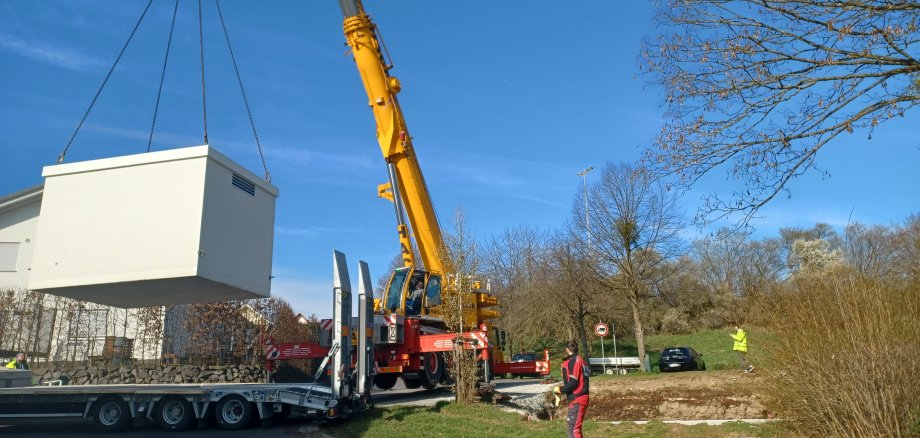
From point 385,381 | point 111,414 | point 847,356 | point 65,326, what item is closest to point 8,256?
point 65,326

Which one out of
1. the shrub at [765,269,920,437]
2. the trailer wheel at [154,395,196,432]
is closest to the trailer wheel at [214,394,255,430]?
the trailer wheel at [154,395,196,432]

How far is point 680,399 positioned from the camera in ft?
47.9

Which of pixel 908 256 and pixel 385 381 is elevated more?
pixel 908 256

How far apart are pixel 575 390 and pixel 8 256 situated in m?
22.8

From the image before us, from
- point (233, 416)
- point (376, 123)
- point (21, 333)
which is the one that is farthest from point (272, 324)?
point (233, 416)

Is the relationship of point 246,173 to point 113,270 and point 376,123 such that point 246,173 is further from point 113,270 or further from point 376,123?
point 376,123

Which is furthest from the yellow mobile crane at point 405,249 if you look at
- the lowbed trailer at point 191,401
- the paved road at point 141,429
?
the lowbed trailer at point 191,401

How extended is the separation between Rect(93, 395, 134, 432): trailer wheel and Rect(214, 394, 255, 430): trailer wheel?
1749 mm

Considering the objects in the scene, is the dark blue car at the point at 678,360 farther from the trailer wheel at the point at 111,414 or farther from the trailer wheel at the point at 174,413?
the trailer wheel at the point at 111,414

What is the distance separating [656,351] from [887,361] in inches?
1308

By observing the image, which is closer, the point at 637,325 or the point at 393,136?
the point at 393,136

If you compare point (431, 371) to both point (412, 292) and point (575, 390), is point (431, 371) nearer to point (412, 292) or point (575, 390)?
point (412, 292)

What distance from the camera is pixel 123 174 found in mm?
8617

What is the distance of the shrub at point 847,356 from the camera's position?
7082 millimetres
